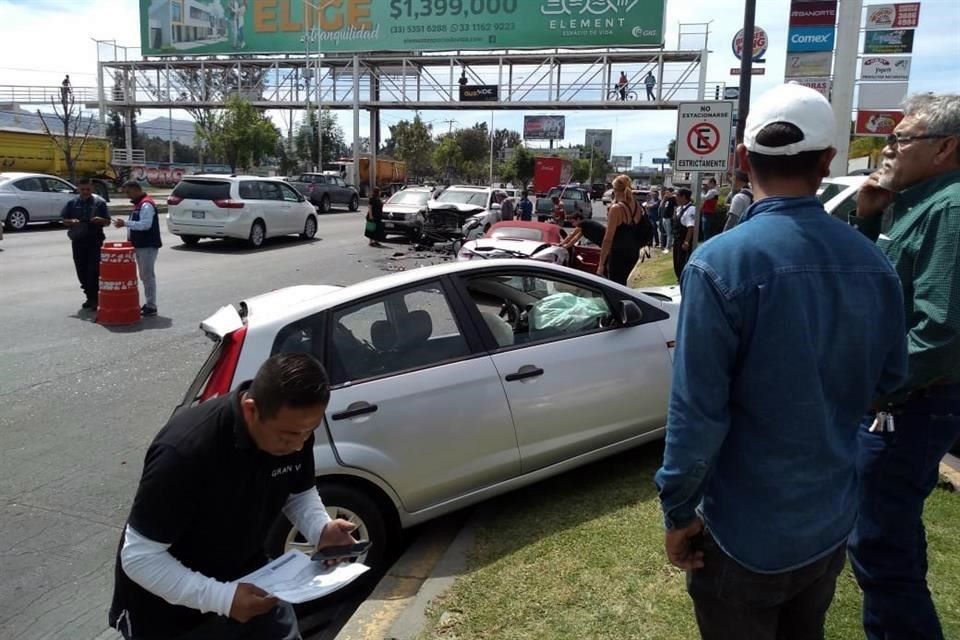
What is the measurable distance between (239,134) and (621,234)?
1588 inches

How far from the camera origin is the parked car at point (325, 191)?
3375 cm

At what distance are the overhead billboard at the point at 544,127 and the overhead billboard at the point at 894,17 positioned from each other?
7981 cm

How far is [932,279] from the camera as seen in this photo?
229 cm

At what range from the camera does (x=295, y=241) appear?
65.7 ft

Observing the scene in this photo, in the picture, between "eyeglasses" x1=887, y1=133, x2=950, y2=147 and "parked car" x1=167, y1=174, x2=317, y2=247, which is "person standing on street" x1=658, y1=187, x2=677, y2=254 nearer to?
"parked car" x1=167, y1=174, x2=317, y2=247

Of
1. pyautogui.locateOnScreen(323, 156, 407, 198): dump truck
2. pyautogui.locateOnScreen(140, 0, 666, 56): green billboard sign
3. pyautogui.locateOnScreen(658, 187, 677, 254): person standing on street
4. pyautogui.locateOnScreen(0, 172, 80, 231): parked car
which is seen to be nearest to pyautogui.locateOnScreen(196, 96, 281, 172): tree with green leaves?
pyautogui.locateOnScreen(140, 0, 666, 56): green billboard sign

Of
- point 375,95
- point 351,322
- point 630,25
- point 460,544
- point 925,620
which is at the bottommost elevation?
point 460,544

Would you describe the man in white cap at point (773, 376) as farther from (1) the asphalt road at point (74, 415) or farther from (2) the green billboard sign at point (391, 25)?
(2) the green billboard sign at point (391, 25)

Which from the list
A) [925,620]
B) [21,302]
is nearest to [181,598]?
[925,620]

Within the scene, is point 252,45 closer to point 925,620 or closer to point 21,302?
→ point 21,302

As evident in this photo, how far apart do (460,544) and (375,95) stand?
141ft

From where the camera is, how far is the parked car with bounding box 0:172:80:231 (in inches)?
773

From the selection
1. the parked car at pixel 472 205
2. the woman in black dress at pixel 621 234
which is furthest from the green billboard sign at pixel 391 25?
the woman in black dress at pixel 621 234

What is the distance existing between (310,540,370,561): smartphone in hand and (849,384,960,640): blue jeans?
1.69 meters
